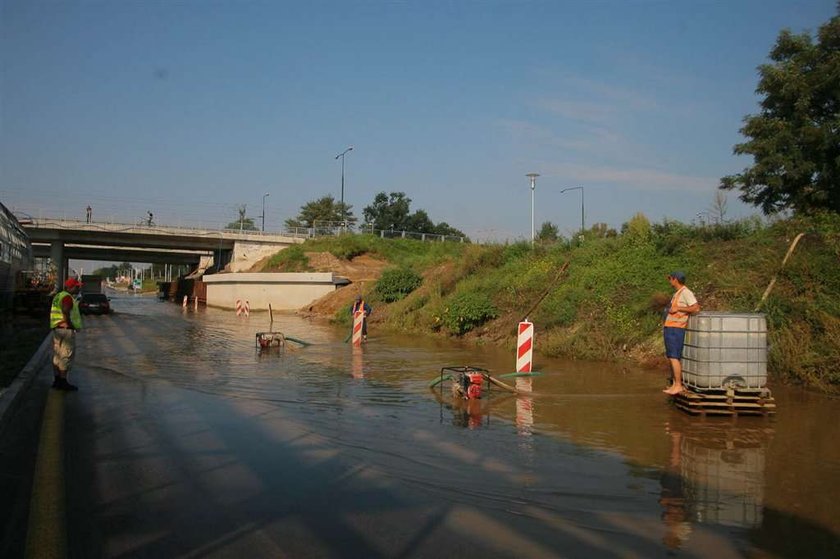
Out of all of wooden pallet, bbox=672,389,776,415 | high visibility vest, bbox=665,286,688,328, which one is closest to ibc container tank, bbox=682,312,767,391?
wooden pallet, bbox=672,389,776,415

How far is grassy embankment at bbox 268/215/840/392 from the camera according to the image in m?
11.9

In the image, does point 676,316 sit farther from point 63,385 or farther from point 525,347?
point 63,385

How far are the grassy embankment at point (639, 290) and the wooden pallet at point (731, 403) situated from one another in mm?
2693

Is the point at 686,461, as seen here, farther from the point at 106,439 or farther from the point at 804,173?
the point at 804,173

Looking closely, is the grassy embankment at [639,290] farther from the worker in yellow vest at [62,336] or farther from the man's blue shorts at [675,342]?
the worker in yellow vest at [62,336]

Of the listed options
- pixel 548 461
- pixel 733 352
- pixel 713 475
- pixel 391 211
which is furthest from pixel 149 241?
pixel 713 475

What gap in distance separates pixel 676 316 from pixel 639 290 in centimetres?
756

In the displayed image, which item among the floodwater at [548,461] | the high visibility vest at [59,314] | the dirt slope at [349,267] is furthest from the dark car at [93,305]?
the high visibility vest at [59,314]

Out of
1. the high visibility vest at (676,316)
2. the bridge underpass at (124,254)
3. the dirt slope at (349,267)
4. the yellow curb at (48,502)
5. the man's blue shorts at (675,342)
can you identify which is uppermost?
the bridge underpass at (124,254)

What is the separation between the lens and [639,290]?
16.9 meters

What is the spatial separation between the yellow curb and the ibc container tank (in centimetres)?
755

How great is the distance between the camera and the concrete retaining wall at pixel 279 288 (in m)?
46.8

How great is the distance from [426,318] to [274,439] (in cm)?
1703

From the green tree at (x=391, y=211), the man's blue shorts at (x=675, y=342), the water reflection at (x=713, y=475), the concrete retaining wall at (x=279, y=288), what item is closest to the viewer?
the water reflection at (x=713, y=475)
